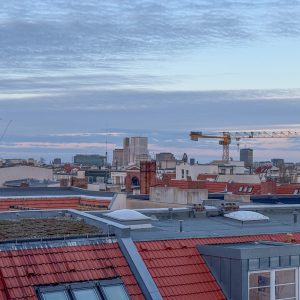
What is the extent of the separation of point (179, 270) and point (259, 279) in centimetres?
258

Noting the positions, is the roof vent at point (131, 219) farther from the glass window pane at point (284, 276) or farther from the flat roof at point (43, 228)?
the glass window pane at point (284, 276)

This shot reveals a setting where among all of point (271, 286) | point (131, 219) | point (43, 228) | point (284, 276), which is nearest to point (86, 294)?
point (43, 228)

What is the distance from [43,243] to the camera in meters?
22.2

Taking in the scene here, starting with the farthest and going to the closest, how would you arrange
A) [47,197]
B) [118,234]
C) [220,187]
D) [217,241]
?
1. [220,187]
2. [47,197]
3. [217,241]
4. [118,234]

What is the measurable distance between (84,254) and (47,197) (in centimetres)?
2893

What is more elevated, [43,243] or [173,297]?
[43,243]

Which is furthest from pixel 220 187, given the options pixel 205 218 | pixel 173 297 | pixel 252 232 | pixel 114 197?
pixel 173 297

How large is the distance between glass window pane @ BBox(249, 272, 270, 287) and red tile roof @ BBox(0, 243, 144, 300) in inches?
149

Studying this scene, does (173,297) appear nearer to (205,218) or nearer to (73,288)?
(73,288)

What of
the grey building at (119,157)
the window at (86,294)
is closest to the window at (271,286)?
the window at (86,294)

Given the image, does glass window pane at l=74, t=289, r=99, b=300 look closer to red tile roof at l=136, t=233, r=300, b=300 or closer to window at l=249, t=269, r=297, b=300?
red tile roof at l=136, t=233, r=300, b=300

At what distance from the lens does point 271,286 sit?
2311 centimetres

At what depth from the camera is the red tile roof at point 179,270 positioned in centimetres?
2259

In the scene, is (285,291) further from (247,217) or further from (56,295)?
(247,217)
